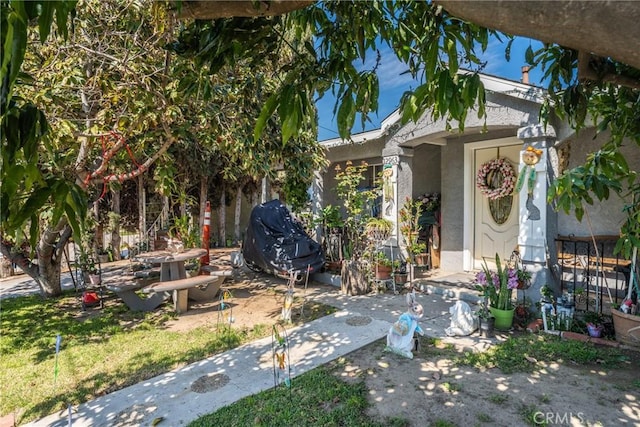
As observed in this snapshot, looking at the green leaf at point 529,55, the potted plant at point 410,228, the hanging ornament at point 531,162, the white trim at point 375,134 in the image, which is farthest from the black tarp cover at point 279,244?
the green leaf at point 529,55

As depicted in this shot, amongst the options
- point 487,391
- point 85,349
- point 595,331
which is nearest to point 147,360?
point 85,349

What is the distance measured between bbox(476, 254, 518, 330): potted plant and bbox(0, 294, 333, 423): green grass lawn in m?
2.39

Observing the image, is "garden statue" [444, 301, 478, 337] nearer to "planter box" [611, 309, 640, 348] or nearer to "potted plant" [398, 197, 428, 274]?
"planter box" [611, 309, 640, 348]

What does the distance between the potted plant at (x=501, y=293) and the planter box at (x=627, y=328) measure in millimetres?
1096

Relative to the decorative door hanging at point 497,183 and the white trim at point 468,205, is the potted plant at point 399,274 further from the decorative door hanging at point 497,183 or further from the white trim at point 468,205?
the decorative door hanging at point 497,183

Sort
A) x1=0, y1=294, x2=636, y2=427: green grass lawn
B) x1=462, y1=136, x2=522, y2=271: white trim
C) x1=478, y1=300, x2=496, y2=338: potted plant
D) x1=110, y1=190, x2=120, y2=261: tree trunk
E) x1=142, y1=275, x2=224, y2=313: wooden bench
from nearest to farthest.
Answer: x1=0, y1=294, x2=636, y2=427: green grass lawn → x1=478, y1=300, x2=496, y2=338: potted plant → x1=142, y1=275, x2=224, y2=313: wooden bench → x1=462, y1=136, x2=522, y2=271: white trim → x1=110, y1=190, x2=120, y2=261: tree trunk

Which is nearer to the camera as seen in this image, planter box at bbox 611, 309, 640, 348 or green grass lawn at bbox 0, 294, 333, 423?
green grass lawn at bbox 0, 294, 333, 423

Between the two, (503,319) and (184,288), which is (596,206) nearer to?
Answer: (503,319)

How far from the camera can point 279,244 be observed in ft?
25.6

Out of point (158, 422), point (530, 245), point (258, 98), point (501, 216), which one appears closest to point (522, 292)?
point (530, 245)

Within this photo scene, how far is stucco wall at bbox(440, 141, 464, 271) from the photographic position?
797 cm

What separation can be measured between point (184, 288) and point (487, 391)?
4387 mm

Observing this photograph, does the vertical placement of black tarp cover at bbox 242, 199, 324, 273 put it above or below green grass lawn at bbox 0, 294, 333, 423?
above

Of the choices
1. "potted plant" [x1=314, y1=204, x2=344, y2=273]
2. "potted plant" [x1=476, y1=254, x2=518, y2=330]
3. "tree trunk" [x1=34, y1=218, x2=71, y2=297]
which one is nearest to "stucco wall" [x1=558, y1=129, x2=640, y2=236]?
"potted plant" [x1=476, y1=254, x2=518, y2=330]
